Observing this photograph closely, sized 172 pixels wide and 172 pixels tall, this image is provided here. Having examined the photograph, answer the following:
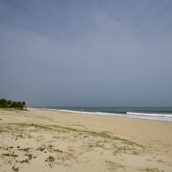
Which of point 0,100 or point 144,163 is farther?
point 0,100

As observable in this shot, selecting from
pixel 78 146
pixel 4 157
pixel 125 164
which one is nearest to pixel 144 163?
pixel 125 164

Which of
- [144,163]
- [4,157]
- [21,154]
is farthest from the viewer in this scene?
[144,163]

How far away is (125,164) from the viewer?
20.7ft

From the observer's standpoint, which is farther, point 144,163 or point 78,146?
point 78,146

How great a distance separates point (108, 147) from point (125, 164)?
2016 millimetres

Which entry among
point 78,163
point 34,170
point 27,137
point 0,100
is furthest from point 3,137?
point 0,100

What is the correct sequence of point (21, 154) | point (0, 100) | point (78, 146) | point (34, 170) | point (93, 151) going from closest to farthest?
1. point (34, 170)
2. point (21, 154)
3. point (93, 151)
4. point (78, 146)
5. point (0, 100)

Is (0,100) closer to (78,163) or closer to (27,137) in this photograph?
(27,137)

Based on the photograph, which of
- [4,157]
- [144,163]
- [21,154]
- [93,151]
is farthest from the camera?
[93,151]

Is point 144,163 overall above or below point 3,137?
below

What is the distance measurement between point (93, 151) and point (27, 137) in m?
3.24

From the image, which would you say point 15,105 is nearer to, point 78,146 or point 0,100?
point 0,100

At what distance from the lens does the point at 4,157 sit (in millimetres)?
5656

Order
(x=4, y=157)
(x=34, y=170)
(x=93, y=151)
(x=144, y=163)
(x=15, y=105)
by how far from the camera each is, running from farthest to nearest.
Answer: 1. (x=15, y=105)
2. (x=93, y=151)
3. (x=144, y=163)
4. (x=4, y=157)
5. (x=34, y=170)
